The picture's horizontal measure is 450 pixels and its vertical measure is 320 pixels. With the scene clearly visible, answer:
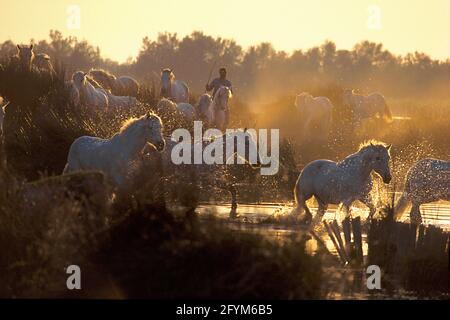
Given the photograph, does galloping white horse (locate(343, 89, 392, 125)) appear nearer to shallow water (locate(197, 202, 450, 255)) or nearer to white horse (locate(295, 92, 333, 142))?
Answer: white horse (locate(295, 92, 333, 142))

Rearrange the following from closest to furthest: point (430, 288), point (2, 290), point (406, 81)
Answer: point (2, 290) → point (430, 288) → point (406, 81)

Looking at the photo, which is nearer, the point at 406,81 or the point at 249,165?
the point at 249,165

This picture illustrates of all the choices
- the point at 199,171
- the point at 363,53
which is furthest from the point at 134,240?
the point at 363,53

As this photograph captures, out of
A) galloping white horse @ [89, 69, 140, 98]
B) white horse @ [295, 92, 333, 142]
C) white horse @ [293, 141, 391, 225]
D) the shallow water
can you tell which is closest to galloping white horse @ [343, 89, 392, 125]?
white horse @ [295, 92, 333, 142]

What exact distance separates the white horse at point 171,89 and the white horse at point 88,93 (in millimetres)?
5303

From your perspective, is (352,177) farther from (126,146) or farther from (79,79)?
(79,79)

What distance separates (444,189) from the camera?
79.5 ft

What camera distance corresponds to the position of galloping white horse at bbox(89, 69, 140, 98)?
3928 centimetres

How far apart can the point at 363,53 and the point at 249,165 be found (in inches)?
2991

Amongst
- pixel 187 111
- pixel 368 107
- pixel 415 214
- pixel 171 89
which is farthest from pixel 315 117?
pixel 415 214

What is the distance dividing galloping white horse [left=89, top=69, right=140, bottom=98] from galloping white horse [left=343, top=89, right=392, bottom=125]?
920 centimetres

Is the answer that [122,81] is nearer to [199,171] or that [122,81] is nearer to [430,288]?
[199,171]

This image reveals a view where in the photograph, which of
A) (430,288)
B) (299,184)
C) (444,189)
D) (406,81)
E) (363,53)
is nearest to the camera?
(430,288)

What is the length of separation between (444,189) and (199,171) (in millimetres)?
4152
